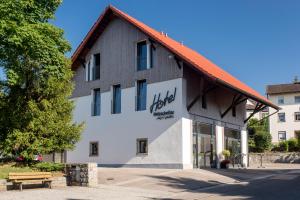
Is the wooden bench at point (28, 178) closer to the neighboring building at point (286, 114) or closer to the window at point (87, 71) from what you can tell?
the window at point (87, 71)

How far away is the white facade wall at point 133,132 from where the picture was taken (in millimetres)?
27047

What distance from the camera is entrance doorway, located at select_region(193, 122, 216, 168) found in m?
28.4

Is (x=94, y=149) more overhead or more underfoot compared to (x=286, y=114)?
more underfoot

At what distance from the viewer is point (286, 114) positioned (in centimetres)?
6612

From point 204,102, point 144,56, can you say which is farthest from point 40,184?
point 204,102

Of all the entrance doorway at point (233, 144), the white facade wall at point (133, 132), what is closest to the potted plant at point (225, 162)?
the entrance doorway at point (233, 144)

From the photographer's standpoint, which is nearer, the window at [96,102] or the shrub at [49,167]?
the shrub at [49,167]

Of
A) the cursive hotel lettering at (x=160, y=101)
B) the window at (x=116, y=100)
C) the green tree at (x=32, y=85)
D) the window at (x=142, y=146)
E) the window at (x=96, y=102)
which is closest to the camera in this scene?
the green tree at (x=32, y=85)

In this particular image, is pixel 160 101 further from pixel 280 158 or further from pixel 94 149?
pixel 280 158

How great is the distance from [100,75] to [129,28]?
4.15 m

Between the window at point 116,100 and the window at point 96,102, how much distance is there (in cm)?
157

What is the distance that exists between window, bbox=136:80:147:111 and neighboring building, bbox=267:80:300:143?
137 feet

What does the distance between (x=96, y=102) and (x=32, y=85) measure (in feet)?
38.6

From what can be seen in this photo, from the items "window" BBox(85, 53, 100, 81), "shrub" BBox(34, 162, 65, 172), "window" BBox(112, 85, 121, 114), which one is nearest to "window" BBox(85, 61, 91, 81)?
"window" BBox(85, 53, 100, 81)
